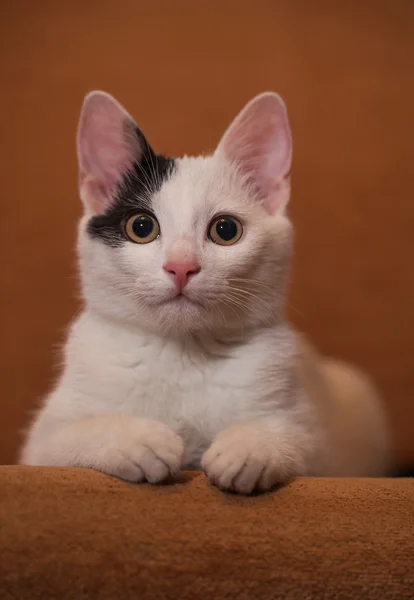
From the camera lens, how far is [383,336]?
260 centimetres

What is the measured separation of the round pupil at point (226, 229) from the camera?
124 centimetres

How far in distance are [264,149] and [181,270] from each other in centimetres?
51

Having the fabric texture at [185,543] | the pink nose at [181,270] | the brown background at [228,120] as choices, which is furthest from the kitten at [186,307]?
the brown background at [228,120]

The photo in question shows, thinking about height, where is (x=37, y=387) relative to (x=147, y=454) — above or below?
below

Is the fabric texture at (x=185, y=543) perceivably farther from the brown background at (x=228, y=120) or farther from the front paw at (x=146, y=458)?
the brown background at (x=228, y=120)

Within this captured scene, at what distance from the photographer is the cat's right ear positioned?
134 cm

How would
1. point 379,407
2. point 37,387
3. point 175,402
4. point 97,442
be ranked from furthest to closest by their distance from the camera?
1. point 37,387
2. point 379,407
3. point 175,402
4. point 97,442

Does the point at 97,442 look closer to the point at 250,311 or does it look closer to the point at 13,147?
the point at 250,311

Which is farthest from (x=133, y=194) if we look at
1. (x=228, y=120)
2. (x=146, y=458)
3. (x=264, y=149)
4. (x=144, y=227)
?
(x=228, y=120)

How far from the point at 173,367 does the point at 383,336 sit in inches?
63.3

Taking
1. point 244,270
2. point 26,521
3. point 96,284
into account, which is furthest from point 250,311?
point 26,521

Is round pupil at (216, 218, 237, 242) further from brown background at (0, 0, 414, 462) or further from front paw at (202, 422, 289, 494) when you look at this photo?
brown background at (0, 0, 414, 462)

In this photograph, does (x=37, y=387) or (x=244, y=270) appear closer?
(x=244, y=270)

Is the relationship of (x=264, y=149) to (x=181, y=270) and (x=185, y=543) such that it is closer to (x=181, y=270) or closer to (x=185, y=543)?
(x=181, y=270)
